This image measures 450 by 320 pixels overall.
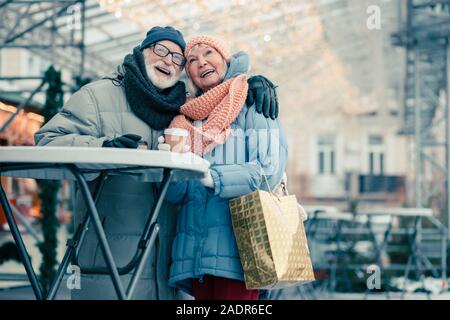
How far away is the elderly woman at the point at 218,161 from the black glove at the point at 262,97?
20 mm

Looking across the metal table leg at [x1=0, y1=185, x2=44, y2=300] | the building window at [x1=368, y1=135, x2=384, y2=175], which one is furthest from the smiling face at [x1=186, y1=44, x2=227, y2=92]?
the building window at [x1=368, y1=135, x2=384, y2=175]

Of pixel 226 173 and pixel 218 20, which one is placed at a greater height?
pixel 218 20

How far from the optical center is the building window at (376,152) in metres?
26.9

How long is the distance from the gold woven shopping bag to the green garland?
11.6 ft

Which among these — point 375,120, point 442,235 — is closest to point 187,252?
point 442,235

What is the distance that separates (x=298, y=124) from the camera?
901 inches

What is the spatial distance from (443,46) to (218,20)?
3.52 m

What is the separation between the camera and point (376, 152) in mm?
27344

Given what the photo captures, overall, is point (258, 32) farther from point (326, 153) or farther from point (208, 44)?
point (326, 153)

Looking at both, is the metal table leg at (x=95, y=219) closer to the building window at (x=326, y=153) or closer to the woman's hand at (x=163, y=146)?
the woman's hand at (x=163, y=146)

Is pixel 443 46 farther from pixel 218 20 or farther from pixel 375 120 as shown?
pixel 375 120

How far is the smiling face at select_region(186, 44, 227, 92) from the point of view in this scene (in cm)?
241

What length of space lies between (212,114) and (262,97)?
0.55 ft
